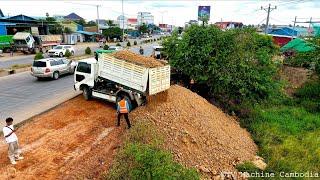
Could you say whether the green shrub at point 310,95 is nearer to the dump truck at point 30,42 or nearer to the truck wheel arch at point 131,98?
the truck wheel arch at point 131,98

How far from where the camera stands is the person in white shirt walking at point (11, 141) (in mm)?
9031

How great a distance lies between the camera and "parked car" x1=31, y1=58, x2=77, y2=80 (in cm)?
2147

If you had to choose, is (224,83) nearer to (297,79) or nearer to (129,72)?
(129,72)

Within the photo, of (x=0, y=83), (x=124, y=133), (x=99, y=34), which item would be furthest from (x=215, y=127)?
(x=99, y=34)

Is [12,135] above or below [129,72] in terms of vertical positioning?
below

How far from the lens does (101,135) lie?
11.5 m

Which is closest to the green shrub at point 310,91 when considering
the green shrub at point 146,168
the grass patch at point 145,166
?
the grass patch at point 145,166

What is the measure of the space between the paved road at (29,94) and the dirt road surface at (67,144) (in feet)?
4.40

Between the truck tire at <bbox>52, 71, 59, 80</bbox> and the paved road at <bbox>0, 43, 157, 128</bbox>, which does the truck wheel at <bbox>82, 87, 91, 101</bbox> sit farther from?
the truck tire at <bbox>52, 71, 59, 80</bbox>

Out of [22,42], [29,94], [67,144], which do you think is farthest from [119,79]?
[22,42]

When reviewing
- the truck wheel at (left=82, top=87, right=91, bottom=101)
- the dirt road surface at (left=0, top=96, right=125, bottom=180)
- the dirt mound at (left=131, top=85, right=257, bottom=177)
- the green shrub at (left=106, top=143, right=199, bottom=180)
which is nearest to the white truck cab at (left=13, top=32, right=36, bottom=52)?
the truck wheel at (left=82, top=87, right=91, bottom=101)

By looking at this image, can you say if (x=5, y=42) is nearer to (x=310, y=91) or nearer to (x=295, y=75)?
(x=295, y=75)

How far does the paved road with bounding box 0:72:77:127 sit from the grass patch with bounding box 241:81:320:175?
400 inches

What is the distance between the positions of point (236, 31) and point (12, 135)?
38.0 feet
